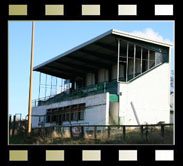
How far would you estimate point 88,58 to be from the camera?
38.9m

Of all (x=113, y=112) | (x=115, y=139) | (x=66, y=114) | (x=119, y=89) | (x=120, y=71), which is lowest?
(x=115, y=139)


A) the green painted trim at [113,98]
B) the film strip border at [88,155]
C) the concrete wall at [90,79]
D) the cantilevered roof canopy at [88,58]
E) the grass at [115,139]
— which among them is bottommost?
the grass at [115,139]

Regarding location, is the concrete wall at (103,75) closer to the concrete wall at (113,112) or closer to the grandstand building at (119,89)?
the grandstand building at (119,89)

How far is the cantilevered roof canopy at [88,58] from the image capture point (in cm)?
3229

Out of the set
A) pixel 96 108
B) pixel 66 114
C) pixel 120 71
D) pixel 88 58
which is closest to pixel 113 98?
pixel 96 108

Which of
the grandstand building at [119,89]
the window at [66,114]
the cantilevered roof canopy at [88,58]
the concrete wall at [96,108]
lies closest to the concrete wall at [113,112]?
the grandstand building at [119,89]

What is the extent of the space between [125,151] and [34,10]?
12.2 feet

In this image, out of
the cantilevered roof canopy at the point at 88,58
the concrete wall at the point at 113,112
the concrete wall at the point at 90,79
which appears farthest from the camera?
the concrete wall at the point at 90,79

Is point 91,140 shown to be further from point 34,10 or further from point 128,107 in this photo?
point 34,10

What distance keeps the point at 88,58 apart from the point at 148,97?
28.8 feet

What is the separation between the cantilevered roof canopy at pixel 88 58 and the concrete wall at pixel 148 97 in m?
2.95

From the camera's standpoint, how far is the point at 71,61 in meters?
41.1

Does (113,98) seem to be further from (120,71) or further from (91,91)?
(120,71)

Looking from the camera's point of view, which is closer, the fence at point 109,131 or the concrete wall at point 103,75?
the fence at point 109,131
